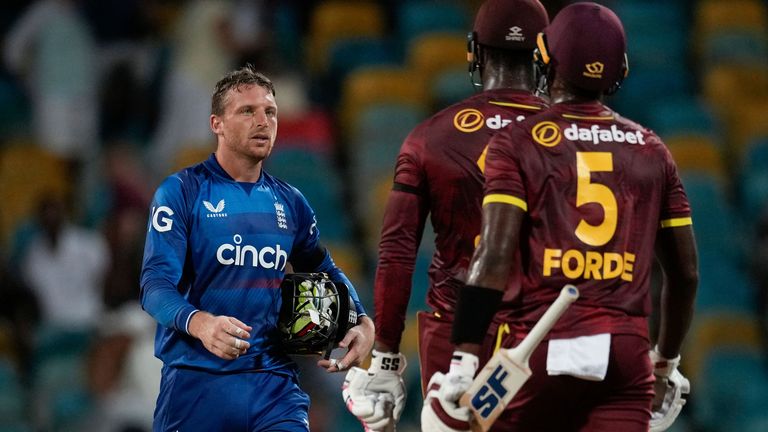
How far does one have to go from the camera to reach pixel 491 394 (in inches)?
193

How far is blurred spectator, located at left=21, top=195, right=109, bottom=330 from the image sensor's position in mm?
11195

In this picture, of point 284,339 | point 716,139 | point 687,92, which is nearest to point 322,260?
point 284,339

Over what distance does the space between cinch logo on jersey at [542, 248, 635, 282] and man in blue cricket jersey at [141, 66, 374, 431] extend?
1174mm

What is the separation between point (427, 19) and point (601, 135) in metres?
9.28

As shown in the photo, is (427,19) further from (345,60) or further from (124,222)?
(124,222)

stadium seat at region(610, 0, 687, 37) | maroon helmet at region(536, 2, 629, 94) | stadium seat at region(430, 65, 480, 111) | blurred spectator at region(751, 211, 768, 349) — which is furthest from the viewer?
stadium seat at region(610, 0, 687, 37)

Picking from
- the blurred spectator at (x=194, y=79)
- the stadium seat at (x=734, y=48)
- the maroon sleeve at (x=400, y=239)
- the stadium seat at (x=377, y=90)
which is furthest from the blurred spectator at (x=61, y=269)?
the stadium seat at (x=734, y=48)

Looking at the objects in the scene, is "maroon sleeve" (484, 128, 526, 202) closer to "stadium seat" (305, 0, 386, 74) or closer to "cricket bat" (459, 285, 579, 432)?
"cricket bat" (459, 285, 579, 432)

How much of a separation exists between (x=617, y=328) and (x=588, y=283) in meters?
0.18

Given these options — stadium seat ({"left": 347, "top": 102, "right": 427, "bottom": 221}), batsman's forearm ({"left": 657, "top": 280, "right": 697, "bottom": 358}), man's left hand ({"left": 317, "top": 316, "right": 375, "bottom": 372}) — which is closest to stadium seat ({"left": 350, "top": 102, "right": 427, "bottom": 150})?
stadium seat ({"left": 347, "top": 102, "right": 427, "bottom": 221})

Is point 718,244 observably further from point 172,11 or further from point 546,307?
point 546,307

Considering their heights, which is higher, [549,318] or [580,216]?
[580,216]

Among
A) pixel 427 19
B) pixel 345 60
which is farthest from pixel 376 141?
pixel 427 19

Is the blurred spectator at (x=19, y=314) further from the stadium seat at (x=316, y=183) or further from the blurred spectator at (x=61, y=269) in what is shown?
the stadium seat at (x=316, y=183)
